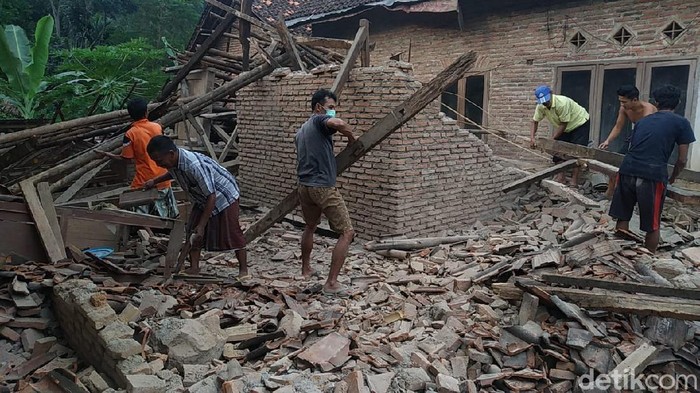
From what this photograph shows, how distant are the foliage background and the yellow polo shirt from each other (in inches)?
456

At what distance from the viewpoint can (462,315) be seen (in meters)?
4.38

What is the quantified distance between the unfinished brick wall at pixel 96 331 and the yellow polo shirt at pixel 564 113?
6.44m

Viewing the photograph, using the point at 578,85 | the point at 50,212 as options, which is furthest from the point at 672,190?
the point at 50,212

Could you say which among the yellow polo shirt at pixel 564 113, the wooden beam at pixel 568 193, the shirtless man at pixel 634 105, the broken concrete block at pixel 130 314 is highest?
the shirtless man at pixel 634 105

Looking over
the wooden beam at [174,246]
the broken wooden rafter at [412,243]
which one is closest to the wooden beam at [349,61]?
the broken wooden rafter at [412,243]

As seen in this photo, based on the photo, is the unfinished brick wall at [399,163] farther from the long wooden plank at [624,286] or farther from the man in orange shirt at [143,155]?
the long wooden plank at [624,286]

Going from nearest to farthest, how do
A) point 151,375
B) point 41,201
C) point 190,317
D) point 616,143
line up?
point 151,375
point 190,317
point 41,201
point 616,143

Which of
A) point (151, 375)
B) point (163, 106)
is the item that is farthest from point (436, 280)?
point (163, 106)

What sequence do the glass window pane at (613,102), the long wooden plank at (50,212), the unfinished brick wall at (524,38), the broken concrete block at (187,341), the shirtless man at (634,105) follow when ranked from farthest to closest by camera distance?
the glass window pane at (613,102)
the unfinished brick wall at (524,38)
the shirtless man at (634,105)
the long wooden plank at (50,212)
the broken concrete block at (187,341)

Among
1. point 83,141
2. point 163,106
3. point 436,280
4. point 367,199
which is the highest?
point 163,106

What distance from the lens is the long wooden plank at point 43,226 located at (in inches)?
199

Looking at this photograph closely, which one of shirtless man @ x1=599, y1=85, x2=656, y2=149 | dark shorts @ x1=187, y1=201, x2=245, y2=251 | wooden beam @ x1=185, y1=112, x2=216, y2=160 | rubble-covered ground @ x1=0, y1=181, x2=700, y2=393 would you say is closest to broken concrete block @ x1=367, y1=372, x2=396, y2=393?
rubble-covered ground @ x1=0, y1=181, x2=700, y2=393

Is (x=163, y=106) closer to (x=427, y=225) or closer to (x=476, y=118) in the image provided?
(x=427, y=225)

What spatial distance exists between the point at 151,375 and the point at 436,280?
296cm
